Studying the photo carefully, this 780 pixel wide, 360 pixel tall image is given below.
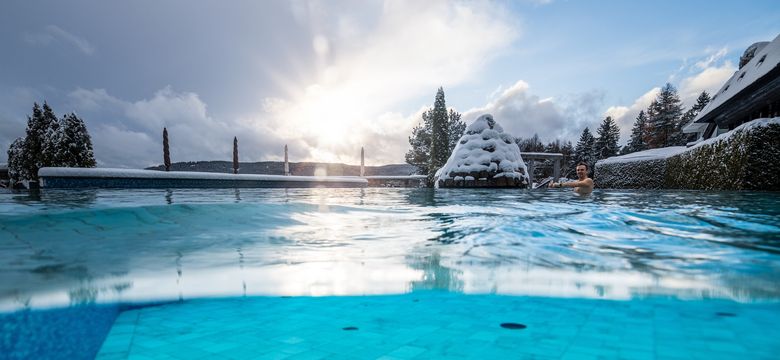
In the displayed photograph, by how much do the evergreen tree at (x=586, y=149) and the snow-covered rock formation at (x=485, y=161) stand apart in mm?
27926

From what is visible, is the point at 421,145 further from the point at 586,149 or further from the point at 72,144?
the point at 72,144

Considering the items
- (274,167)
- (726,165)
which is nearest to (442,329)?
(726,165)

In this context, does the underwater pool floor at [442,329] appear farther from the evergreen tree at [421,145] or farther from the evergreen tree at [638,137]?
the evergreen tree at [638,137]

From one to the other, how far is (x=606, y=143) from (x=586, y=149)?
2.00m

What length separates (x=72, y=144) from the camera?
25.3 meters

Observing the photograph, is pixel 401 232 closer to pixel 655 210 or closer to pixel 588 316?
pixel 588 316

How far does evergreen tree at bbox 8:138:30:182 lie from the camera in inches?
1240

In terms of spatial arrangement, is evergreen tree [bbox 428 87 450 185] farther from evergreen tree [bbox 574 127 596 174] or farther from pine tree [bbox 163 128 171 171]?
pine tree [bbox 163 128 171 171]

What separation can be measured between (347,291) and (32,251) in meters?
2.73

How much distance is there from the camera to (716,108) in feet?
54.7

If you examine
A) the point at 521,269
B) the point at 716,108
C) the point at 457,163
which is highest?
the point at 716,108

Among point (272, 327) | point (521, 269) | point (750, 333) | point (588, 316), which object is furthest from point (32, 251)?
point (750, 333)

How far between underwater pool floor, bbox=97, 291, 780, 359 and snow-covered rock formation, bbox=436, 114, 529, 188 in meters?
12.4

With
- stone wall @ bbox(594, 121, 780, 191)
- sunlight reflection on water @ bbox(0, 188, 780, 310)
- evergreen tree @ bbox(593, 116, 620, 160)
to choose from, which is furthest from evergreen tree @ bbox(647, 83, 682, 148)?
sunlight reflection on water @ bbox(0, 188, 780, 310)
